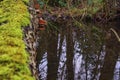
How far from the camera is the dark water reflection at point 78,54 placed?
28.3 feet

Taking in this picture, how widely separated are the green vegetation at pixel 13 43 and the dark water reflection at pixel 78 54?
141 inches

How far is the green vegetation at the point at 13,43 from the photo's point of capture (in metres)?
2.83

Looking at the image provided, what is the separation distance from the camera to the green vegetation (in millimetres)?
2830

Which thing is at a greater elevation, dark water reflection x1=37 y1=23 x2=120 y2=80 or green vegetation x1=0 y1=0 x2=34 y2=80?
green vegetation x1=0 y1=0 x2=34 y2=80

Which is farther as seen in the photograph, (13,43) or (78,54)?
(78,54)

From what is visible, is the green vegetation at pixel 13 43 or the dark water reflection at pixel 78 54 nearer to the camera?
the green vegetation at pixel 13 43

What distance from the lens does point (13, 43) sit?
3.46 meters

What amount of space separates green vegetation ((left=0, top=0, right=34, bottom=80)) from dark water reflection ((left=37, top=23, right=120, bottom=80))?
359 cm

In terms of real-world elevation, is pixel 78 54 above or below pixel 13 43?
below

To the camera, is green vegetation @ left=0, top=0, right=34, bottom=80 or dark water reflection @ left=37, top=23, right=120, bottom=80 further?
dark water reflection @ left=37, top=23, right=120, bottom=80

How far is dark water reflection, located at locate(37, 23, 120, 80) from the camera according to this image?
8.63 m

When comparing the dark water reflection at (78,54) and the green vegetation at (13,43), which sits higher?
the green vegetation at (13,43)

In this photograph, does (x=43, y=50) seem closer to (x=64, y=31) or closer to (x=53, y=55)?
(x=53, y=55)

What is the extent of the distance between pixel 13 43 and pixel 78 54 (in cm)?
686
